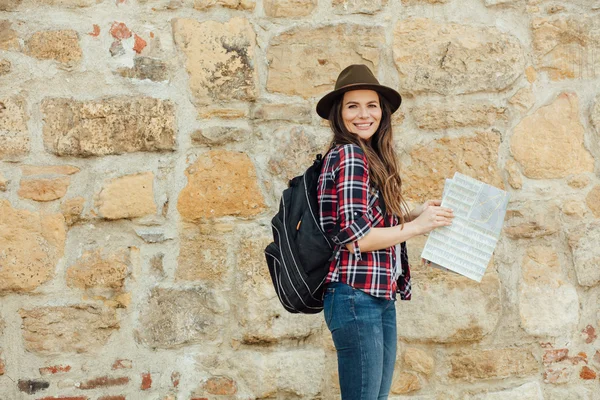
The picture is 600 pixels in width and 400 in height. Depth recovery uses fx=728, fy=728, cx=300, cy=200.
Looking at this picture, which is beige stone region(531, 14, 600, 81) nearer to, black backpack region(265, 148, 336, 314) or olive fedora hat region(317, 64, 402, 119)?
olive fedora hat region(317, 64, 402, 119)

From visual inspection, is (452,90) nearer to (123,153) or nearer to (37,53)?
(123,153)

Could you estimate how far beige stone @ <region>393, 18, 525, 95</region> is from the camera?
129 inches

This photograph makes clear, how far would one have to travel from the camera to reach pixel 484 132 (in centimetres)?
329

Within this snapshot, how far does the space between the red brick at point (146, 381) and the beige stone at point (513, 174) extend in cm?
180

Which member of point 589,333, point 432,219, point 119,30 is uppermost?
point 119,30

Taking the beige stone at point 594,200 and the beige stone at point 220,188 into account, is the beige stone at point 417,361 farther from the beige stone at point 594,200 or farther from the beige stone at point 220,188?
the beige stone at point 594,200

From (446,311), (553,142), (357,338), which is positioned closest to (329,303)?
(357,338)

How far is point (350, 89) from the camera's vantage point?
256 centimetres

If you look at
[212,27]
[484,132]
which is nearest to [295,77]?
[212,27]

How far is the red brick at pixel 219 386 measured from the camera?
10.1ft

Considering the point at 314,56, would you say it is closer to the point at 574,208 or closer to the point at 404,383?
the point at 574,208

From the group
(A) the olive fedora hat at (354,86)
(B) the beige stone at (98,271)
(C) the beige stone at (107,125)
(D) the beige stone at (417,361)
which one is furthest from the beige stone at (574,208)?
(B) the beige stone at (98,271)

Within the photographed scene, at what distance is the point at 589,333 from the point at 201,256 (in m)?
1.79

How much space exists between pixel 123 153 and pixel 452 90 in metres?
1.48
